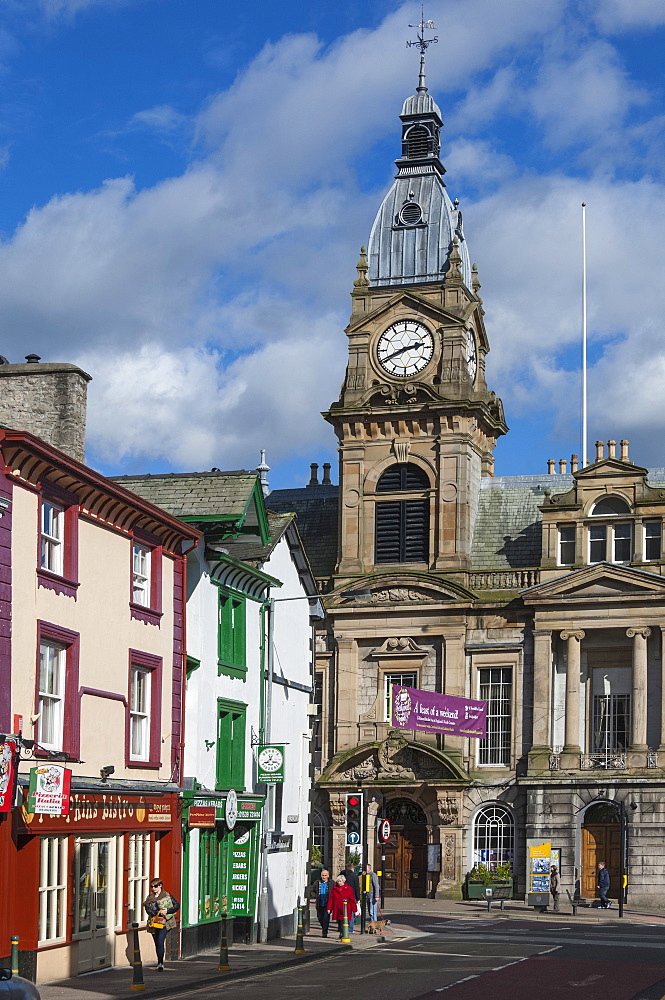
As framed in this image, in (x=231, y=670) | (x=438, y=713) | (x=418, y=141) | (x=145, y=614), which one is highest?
(x=418, y=141)

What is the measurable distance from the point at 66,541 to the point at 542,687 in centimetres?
3461

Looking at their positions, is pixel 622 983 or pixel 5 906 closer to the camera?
pixel 5 906

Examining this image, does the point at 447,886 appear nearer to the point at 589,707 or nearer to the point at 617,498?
the point at 589,707

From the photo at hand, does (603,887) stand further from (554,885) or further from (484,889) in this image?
(484,889)

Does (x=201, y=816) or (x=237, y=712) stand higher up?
(x=237, y=712)

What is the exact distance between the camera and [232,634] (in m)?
38.2

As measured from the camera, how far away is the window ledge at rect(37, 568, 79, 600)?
27745mm

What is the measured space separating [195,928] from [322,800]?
96.0ft

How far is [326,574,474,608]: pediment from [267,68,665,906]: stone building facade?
87 millimetres

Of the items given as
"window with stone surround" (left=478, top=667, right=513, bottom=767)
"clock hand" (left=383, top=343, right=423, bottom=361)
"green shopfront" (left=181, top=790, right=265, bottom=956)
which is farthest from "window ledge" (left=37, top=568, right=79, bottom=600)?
"clock hand" (left=383, top=343, right=423, bottom=361)

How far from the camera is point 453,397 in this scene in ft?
209

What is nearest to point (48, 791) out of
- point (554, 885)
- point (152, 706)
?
point (152, 706)

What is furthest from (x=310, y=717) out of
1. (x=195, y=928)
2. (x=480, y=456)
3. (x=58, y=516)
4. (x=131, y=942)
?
(x=480, y=456)

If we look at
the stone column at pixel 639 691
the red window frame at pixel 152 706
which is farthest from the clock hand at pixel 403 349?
the red window frame at pixel 152 706
